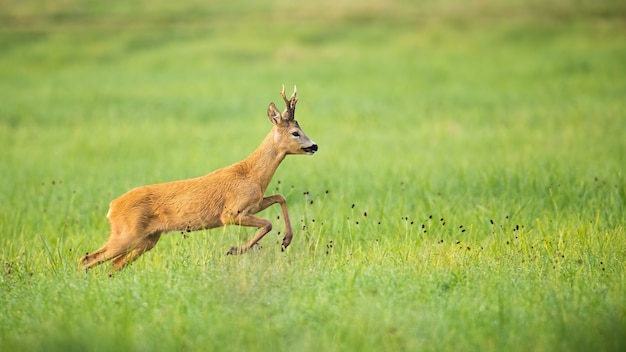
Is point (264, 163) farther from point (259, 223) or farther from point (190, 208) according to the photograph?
point (190, 208)

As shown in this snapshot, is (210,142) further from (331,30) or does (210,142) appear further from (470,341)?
(331,30)

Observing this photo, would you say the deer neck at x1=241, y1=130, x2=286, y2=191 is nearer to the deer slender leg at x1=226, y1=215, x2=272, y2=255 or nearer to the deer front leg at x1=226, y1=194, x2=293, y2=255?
the deer front leg at x1=226, y1=194, x2=293, y2=255

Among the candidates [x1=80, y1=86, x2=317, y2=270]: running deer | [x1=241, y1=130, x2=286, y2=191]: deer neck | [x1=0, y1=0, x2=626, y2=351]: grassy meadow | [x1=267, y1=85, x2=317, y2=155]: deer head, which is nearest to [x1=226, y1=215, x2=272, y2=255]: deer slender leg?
[x1=80, y1=86, x2=317, y2=270]: running deer

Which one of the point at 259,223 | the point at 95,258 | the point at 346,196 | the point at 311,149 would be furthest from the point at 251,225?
the point at 346,196

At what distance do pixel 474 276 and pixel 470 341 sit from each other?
4.57 feet

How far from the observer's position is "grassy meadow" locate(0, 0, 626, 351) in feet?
20.4

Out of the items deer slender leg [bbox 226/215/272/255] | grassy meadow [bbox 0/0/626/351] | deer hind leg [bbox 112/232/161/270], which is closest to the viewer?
grassy meadow [bbox 0/0/626/351]

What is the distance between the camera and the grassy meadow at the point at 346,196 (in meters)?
6.21

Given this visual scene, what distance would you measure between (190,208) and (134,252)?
70cm

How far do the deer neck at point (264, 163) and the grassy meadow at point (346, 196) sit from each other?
0.64 meters

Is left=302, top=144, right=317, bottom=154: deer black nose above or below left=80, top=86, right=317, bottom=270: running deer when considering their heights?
above

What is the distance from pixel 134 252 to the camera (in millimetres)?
8367

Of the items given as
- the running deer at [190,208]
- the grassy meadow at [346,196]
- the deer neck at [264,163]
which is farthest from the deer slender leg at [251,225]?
the deer neck at [264,163]

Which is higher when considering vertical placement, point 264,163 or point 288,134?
point 288,134
